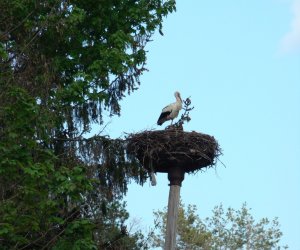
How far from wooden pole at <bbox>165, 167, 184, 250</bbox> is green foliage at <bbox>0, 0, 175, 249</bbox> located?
1270 millimetres

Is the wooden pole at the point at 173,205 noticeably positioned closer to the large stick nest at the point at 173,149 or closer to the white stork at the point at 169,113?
the large stick nest at the point at 173,149

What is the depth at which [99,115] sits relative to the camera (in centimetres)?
1844

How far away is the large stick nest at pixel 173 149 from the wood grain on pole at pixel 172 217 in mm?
530

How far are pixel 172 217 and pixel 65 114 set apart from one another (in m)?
3.94

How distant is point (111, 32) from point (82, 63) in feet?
3.63

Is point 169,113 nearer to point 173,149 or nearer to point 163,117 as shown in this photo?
point 163,117

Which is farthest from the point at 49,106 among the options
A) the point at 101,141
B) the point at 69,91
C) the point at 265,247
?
the point at 265,247

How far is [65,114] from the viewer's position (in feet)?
56.7

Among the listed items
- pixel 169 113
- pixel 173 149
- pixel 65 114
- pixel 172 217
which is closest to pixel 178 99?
pixel 169 113

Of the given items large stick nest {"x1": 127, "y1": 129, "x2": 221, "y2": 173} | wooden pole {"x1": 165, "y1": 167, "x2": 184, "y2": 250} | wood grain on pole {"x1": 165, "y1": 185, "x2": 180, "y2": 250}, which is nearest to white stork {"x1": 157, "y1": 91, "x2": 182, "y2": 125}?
large stick nest {"x1": 127, "y1": 129, "x2": 221, "y2": 173}

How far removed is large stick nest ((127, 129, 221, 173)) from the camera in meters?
15.1

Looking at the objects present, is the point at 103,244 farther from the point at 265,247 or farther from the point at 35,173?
the point at 265,247

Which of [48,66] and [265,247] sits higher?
[265,247]

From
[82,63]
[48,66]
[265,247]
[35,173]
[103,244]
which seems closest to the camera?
[35,173]
